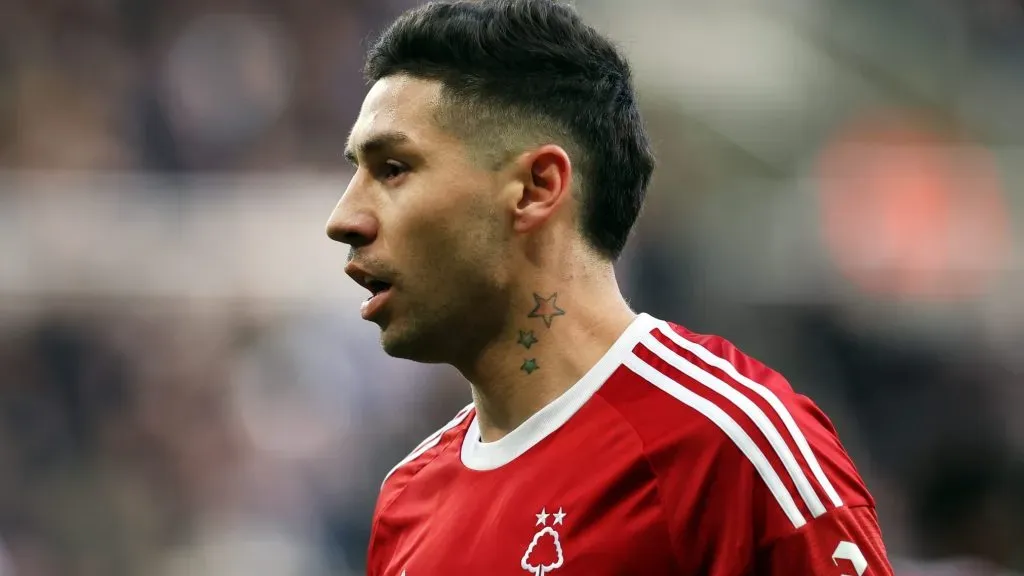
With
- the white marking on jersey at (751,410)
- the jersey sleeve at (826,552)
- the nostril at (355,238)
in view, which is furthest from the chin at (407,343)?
the jersey sleeve at (826,552)

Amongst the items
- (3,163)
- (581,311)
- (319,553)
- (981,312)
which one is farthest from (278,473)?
(581,311)

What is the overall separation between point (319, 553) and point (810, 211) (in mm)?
2997

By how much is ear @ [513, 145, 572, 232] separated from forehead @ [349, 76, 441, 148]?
166mm

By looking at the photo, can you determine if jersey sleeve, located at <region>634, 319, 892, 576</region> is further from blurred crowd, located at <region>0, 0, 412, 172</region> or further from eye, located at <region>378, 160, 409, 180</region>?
blurred crowd, located at <region>0, 0, 412, 172</region>

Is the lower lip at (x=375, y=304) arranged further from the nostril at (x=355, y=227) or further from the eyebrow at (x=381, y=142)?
the eyebrow at (x=381, y=142)

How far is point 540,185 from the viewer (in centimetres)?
221

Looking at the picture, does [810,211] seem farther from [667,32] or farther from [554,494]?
[554,494]

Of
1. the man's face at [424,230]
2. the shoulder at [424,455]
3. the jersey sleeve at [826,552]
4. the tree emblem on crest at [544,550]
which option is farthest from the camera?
the shoulder at [424,455]

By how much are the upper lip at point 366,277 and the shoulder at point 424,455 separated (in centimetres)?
42

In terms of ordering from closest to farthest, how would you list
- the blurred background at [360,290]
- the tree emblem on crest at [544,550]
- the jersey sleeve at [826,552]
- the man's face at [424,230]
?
the jersey sleeve at [826,552]
the tree emblem on crest at [544,550]
the man's face at [424,230]
the blurred background at [360,290]

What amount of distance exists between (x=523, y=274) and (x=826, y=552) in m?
0.69

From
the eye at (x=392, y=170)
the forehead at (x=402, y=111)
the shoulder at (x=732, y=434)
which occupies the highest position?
the forehead at (x=402, y=111)

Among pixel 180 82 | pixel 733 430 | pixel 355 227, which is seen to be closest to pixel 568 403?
pixel 733 430

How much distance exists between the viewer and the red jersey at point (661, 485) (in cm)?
185
